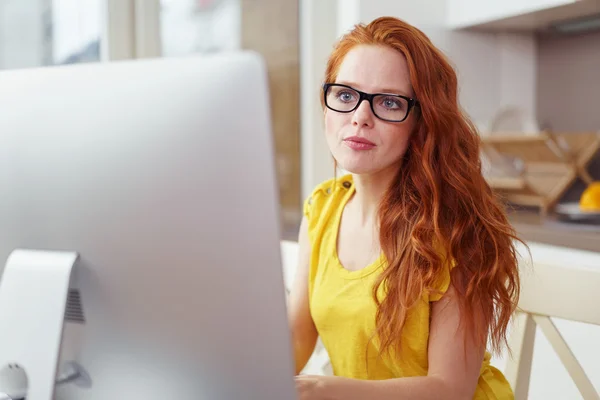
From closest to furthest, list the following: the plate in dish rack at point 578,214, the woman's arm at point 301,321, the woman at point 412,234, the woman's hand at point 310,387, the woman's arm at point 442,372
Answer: the woman's hand at point 310,387 → the woman's arm at point 442,372 → the woman at point 412,234 → the woman's arm at point 301,321 → the plate in dish rack at point 578,214

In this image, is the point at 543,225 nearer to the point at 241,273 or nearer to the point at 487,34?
the point at 487,34

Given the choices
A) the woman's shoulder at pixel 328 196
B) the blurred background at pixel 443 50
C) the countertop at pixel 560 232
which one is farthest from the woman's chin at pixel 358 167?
the blurred background at pixel 443 50

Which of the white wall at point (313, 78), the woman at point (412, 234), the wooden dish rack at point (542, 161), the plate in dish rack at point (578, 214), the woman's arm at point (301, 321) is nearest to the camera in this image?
the woman at point (412, 234)

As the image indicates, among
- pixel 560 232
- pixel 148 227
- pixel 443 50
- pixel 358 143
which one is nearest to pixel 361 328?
pixel 358 143

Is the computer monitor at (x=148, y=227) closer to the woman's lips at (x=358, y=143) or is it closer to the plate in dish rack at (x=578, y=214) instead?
the woman's lips at (x=358, y=143)

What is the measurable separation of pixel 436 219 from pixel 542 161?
1432 millimetres

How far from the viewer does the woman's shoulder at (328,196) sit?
1.18m

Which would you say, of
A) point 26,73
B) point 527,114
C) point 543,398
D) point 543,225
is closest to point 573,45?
point 527,114

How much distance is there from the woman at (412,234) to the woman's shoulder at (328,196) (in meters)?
0.13

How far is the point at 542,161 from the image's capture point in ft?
7.31

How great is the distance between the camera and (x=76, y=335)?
660 mm

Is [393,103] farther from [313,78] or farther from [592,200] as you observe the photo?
[313,78]

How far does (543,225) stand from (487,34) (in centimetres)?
83

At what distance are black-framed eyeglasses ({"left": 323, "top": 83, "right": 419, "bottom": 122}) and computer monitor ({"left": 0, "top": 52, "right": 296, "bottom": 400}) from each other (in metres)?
0.41
